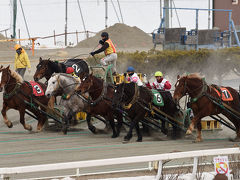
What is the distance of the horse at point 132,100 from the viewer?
12883mm

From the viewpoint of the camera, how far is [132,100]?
13.0m

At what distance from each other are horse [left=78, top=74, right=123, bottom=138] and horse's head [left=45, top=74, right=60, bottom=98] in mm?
725

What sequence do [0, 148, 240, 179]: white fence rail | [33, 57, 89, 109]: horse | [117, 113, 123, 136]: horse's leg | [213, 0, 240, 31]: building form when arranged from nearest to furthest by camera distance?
[0, 148, 240, 179]: white fence rail, [117, 113, 123, 136]: horse's leg, [33, 57, 89, 109]: horse, [213, 0, 240, 31]: building

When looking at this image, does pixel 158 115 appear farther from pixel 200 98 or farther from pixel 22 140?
pixel 22 140

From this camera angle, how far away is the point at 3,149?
12.1 m

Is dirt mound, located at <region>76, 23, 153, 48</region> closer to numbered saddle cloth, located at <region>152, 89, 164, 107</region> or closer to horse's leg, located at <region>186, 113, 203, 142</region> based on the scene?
numbered saddle cloth, located at <region>152, 89, 164, 107</region>

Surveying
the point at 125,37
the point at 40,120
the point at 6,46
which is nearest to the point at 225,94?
the point at 40,120

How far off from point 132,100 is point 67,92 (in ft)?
6.48

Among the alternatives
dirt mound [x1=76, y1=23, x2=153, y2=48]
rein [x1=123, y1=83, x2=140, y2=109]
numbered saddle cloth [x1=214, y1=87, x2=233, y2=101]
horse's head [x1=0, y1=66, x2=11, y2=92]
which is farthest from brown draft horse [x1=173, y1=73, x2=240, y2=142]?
dirt mound [x1=76, y1=23, x2=153, y2=48]

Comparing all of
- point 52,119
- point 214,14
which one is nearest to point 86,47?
point 214,14

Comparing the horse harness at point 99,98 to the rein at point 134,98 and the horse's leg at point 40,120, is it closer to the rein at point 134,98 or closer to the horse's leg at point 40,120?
the rein at point 134,98

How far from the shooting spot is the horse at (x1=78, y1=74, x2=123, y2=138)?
1333 cm

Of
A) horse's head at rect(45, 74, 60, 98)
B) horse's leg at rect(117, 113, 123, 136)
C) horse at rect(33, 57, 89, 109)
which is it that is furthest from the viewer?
horse at rect(33, 57, 89, 109)

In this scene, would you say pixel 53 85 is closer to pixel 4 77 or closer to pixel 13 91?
pixel 13 91
